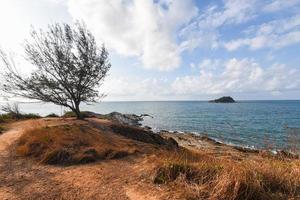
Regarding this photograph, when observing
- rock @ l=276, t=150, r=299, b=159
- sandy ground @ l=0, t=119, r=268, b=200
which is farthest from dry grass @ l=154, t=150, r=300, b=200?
rock @ l=276, t=150, r=299, b=159

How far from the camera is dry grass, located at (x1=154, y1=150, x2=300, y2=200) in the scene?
525cm

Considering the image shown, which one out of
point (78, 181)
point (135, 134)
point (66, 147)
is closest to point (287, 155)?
point (78, 181)

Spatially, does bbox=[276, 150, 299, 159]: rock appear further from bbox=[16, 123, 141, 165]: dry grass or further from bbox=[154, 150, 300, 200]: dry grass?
bbox=[16, 123, 141, 165]: dry grass

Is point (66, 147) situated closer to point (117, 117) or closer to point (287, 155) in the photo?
point (287, 155)

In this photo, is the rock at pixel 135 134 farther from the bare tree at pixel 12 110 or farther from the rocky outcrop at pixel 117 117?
the bare tree at pixel 12 110

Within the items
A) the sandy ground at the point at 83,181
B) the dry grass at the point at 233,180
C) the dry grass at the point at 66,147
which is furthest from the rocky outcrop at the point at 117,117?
the dry grass at the point at 233,180

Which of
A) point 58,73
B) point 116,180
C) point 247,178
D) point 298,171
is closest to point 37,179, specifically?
point 116,180

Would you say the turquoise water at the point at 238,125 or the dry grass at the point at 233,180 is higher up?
the dry grass at the point at 233,180

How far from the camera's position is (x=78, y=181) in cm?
676

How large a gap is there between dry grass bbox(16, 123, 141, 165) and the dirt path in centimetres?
50

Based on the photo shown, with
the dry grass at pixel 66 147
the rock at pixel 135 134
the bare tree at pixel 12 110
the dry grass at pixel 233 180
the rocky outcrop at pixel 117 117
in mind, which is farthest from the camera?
the rocky outcrop at pixel 117 117

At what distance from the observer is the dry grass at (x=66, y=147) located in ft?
28.9

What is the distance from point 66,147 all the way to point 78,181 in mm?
3143

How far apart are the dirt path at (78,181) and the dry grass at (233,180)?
584 millimetres
